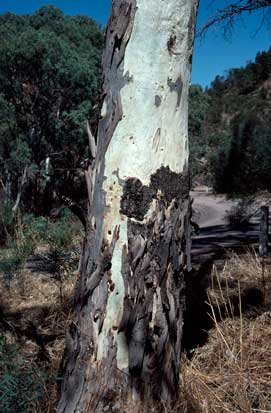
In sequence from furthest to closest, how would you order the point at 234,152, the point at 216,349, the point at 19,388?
1. the point at 234,152
2. the point at 216,349
3. the point at 19,388

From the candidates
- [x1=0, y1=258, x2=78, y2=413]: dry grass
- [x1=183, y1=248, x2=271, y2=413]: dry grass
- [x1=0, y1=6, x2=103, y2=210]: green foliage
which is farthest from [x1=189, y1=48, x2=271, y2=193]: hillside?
[x1=183, y1=248, x2=271, y2=413]: dry grass

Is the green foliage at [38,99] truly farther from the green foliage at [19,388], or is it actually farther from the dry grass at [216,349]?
the green foliage at [19,388]

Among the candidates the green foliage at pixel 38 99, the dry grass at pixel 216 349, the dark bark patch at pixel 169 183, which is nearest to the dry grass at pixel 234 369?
the dry grass at pixel 216 349

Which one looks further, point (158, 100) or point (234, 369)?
point (234, 369)

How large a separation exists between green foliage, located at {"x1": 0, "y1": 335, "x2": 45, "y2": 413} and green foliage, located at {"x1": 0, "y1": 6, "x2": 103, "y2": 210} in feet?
32.7

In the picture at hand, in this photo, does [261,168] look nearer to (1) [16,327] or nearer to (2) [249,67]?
(1) [16,327]

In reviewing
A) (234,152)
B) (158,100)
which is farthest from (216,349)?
(234,152)

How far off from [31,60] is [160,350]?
11.5 meters

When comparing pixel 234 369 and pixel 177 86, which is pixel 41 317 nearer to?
pixel 234 369

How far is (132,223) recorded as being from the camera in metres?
2.05

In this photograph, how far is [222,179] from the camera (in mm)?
22812

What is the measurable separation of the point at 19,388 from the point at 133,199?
41.2 inches

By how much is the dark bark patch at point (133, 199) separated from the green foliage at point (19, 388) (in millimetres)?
948

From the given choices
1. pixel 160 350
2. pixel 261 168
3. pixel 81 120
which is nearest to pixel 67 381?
pixel 160 350
